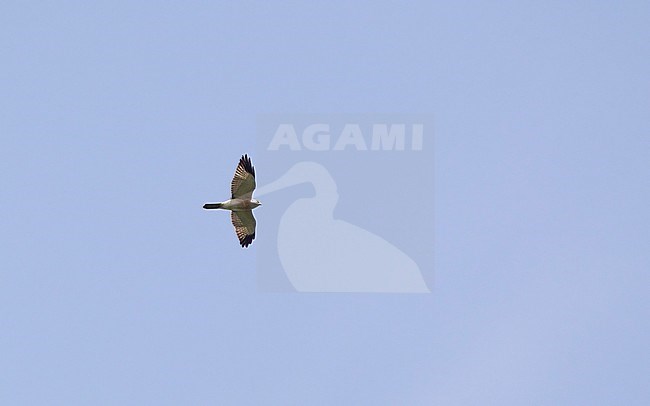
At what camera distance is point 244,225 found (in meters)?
55.9

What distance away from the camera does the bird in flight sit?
54188mm

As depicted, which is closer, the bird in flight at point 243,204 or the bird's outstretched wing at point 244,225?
the bird in flight at point 243,204

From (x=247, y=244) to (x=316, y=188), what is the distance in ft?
17.4

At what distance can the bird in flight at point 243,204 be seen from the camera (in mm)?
54188

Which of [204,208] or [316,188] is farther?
[316,188]

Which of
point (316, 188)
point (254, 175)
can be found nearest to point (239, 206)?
point (254, 175)

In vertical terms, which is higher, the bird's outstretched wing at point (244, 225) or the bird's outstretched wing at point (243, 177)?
the bird's outstretched wing at point (243, 177)

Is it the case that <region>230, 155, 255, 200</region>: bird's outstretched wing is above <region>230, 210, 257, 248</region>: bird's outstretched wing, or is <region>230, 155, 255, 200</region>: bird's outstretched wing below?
above

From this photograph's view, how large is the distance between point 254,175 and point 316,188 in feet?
21.2

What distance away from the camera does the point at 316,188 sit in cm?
6031

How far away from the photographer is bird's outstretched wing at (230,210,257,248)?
55.5 m

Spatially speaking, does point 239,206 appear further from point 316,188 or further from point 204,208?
point 316,188

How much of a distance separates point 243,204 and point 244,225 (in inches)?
54.4

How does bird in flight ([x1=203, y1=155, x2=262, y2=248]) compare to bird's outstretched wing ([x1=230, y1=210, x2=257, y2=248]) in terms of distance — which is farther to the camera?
bird's outstretched wing ([x1=230, y1=210, x2=257, y2=248])
